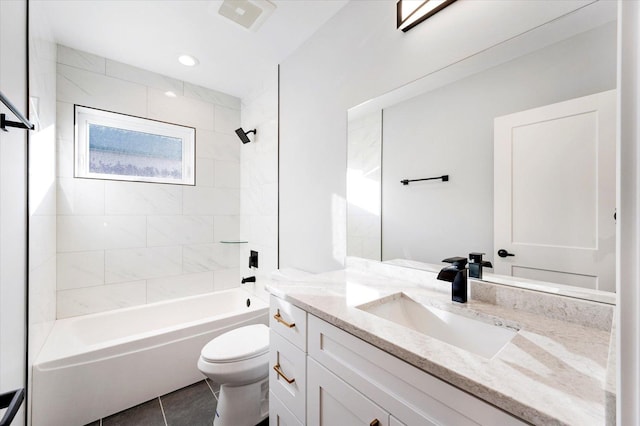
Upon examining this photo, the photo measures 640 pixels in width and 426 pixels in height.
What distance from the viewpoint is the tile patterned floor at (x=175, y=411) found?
5.37ft

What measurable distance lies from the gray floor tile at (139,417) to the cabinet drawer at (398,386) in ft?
4.60

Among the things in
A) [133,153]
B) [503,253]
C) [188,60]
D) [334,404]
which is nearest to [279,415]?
[334,404]

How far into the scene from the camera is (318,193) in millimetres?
1896

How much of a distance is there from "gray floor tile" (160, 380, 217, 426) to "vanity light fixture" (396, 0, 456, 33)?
2480 millimetres

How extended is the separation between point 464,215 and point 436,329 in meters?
0.48

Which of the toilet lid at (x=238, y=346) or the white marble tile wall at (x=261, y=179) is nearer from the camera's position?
the toilet lid at (x=238, y=346)

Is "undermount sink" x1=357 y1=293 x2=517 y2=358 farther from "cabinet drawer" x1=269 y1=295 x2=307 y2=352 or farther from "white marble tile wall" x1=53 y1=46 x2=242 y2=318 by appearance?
"white marble tile wall" x1=53 y1=46 x2=242 y2=318

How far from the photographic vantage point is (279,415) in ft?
Result: 4.08

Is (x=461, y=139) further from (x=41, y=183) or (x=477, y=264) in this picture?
(x=41, y=183)

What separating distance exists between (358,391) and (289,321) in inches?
17.4

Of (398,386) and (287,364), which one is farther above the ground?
(398,386)

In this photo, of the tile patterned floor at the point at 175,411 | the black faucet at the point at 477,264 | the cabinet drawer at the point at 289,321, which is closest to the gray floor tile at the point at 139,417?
the tile patterned floor at the point at 175,411

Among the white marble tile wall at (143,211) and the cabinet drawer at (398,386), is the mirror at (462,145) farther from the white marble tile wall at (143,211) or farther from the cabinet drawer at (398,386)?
the white marble tile wall at (143,211)

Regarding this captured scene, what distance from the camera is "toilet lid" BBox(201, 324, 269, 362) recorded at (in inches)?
59.5
